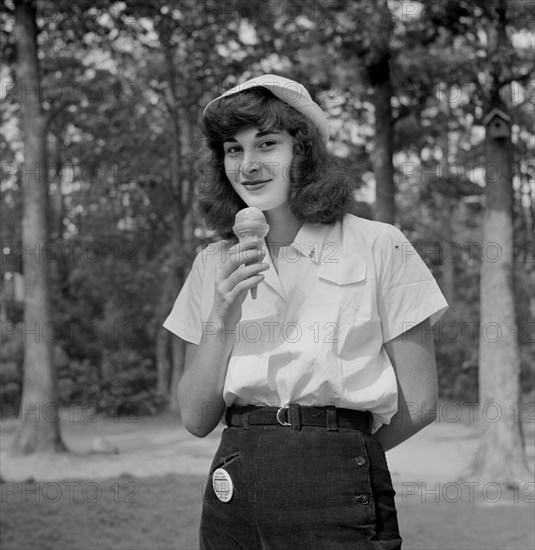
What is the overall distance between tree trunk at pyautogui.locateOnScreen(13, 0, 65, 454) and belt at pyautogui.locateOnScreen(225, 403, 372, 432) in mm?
10146

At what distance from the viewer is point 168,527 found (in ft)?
25.1

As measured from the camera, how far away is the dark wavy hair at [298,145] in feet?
7.63

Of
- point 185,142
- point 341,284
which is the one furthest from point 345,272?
point 185,142

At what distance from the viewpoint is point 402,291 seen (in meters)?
2.23

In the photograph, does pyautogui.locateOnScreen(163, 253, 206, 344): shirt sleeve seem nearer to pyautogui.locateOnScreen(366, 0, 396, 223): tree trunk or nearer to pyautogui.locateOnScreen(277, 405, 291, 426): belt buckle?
pyautogui.locateOnScreen(277, 405, 291, 426): belt buckle

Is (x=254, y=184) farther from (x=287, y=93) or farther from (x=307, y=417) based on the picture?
(x=307, y=417)

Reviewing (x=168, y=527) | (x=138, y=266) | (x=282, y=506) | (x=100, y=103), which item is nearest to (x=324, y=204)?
(x=282, y=506)

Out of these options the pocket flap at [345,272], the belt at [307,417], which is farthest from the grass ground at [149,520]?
the pocket flap at [345,272]

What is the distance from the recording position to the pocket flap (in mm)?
2211

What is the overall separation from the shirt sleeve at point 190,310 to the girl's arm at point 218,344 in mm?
114

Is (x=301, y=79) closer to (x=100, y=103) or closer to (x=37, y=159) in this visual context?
(x=37, y=159)

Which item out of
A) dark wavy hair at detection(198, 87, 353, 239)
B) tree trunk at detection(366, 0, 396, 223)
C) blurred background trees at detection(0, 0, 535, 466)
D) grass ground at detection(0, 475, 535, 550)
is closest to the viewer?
dark wavy hair at detection(198, 87, 353, 239)

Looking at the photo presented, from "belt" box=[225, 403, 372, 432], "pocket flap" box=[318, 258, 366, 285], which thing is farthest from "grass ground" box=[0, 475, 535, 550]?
"pocket flap" box=[318, 258, 366, 285]

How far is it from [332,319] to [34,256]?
10266 millimetres
